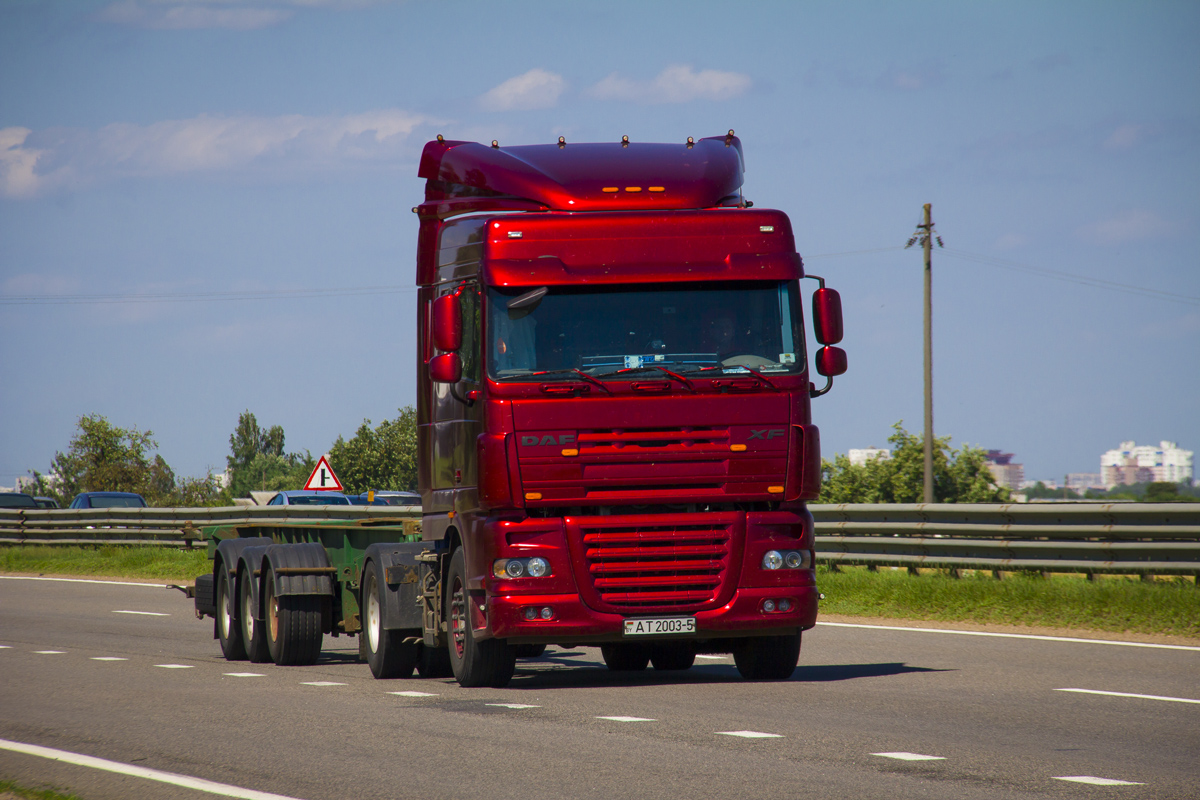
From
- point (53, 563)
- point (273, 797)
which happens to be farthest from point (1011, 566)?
point (53, 563)

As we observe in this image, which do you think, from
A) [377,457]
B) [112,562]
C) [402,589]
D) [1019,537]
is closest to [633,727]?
[402,589]

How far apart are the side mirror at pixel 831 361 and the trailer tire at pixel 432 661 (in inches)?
157

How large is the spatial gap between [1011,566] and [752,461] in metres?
9.86

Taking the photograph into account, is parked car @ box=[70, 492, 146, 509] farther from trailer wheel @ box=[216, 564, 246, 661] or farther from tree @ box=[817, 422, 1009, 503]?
tree @ box=[817, 422, 1009, 503]

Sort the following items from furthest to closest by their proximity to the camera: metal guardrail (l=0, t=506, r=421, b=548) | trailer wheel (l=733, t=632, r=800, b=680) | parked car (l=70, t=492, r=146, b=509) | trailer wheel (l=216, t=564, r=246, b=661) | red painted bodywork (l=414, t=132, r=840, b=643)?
parked car (l=70, t=492, r=146, b=509), metal guardrail (l=0, t=506, r=421, b=548), trailer wheel (l=216, t=564, r=246, b=661), trailer wheel (l=733, t=632, r=800, b=680), red painted bodywork (l=414, t=132, r=840, b=643)

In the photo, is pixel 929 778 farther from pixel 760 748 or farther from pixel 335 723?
pixel 335 723

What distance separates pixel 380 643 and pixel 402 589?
1.77ft

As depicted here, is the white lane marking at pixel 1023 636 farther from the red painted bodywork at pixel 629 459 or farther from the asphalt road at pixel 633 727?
the red painted bodywork at pixel 629 459

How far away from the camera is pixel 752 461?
1095cm

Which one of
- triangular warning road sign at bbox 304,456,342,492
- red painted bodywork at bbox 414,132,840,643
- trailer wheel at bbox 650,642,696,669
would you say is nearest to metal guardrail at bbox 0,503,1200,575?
triangular warning road sign at bbox 304,456,342,492

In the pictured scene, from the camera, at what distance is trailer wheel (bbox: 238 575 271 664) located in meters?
14.6

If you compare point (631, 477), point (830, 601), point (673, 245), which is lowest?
point (830, 601)

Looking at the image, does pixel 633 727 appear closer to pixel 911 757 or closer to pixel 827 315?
pixel 911 757

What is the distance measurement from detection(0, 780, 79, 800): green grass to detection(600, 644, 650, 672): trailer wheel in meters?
6.41
